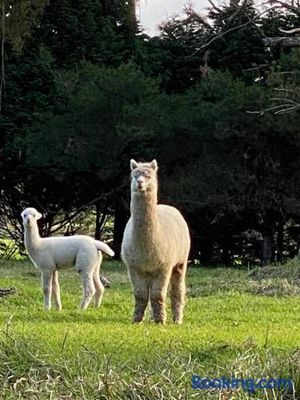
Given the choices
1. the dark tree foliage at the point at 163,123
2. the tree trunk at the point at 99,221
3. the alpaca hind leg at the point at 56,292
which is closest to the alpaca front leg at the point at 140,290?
the alpaca hind leg at the point at 56,292

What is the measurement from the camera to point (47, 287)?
1095 cm

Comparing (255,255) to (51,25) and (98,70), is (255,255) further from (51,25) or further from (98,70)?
(51,25)

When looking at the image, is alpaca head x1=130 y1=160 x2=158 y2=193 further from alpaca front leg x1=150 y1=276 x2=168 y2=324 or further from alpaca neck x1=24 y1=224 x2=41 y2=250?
alpaca neck x1=24 y1=224 x2=41 y2=250

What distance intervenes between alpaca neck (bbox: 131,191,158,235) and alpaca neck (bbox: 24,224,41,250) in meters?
2.62

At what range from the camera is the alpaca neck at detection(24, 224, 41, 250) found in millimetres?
11258

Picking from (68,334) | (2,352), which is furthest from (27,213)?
(2,352)

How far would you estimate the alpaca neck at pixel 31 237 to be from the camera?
443 inches

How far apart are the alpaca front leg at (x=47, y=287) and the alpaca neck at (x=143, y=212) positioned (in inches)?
88.2

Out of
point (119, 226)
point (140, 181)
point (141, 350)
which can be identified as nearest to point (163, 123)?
point (119, 226)

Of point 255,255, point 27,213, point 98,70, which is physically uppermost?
point 98,70

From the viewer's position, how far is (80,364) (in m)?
6.24

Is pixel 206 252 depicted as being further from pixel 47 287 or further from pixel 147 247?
pixel 147 247

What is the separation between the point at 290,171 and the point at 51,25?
7.48m

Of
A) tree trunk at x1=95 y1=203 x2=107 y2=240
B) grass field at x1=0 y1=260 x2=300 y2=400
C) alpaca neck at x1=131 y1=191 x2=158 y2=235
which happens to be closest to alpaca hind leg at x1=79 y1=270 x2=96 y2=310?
grass field at x1=0 y1=260 x2=300 y2=400
